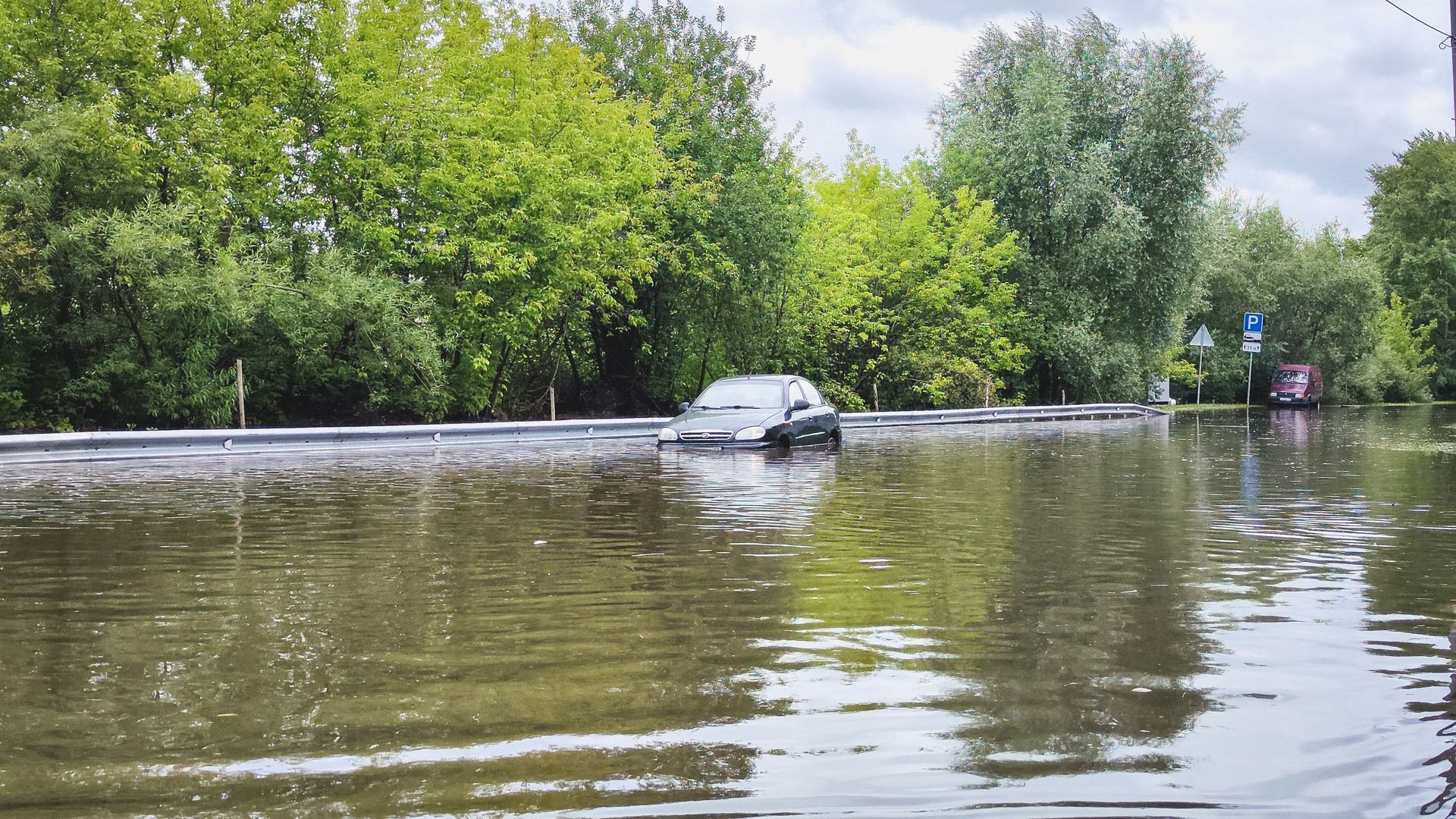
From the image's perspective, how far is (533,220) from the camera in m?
32.0

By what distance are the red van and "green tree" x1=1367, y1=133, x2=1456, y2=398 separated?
25363 millimetres

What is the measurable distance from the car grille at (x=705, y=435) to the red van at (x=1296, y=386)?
45.8 metres

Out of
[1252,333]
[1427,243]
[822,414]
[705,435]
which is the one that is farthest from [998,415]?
[1427,243]

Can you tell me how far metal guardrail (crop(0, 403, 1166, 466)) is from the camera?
20.5 metres

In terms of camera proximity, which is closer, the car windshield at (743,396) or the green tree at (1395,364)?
the car windshield at (743,396)

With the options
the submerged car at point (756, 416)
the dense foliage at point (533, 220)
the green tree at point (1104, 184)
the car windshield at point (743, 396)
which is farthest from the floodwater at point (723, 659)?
the green tree at point (1104, 184)

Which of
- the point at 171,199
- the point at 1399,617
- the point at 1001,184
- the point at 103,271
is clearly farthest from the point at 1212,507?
the point at 1001,184

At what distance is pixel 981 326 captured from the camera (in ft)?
154

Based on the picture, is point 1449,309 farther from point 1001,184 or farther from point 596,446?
point 596,446

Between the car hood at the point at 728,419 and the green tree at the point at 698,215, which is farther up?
the green tree at the point at 698,215

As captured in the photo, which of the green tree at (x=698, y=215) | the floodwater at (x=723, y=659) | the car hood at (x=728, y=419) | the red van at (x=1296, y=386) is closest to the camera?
the floodwater at (x=723, y=659)

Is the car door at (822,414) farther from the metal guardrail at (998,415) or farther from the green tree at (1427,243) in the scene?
the green tree at (1427,243)

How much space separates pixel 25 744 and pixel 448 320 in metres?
26.9

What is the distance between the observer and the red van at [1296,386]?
61.6 m
